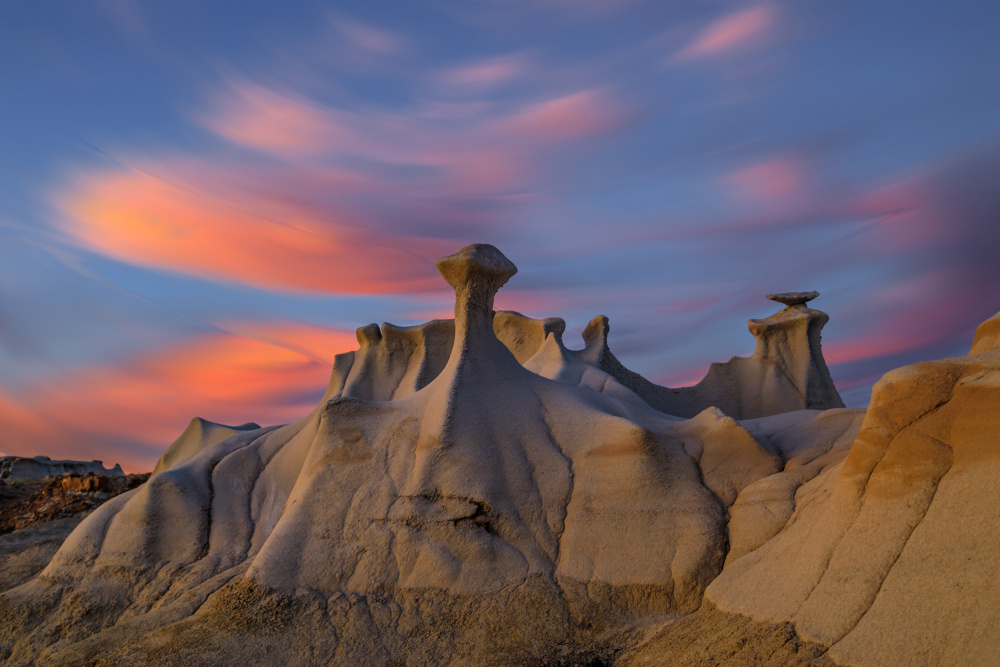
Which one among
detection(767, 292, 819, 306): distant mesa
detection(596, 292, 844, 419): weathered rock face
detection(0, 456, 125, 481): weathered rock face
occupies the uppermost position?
detection(767, 292, 819, 306): distant mesa

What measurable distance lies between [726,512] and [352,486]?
5274 mm

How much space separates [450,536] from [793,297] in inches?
611

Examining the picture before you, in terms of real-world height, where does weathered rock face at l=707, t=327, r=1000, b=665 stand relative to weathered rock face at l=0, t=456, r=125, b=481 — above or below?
below

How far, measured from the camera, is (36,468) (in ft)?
120

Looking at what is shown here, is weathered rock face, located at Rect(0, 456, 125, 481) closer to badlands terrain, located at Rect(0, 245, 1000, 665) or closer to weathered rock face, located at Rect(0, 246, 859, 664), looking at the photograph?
weathered rock face, located at Rect(0, 246, 859, 664)

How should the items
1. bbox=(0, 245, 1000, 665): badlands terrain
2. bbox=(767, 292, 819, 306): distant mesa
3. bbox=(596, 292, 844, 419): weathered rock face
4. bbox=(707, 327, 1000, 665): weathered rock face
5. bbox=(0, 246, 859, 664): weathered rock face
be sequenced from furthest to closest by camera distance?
bbox=(767, 292, 819, 306): distant mesa
bbox=(596, 292, 844, 419): weathered rock face
bbox=(0, 246, 859, 664): weathered rock face
bbox=(0, 245, 1000, 665): badlands terrain
bbox=(707, 327, 1000, 665): weathered rock face

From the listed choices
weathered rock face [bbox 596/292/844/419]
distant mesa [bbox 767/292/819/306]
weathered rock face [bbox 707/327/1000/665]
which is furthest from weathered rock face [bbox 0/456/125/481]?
weathered rock face [bbox 707/327/1000/665]

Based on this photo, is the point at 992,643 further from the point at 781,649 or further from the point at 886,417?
the point at 886,417

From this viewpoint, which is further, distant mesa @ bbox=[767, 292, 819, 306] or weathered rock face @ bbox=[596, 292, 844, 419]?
distant mesa @ bbox=[767, 292, 819, 306]

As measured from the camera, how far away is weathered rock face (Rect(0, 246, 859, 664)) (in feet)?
28.4

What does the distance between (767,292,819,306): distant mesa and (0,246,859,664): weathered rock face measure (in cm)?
995

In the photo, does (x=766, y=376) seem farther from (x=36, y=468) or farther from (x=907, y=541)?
(x=36, y=468)

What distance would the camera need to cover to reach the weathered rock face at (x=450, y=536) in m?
8.66

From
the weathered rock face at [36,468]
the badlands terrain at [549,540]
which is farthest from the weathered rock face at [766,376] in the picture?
the weathered rock face at [36,468]
